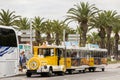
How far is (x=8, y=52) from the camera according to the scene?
24812mm

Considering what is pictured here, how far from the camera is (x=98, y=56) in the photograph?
54.2 meters

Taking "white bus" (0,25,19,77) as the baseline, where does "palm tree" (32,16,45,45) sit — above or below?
above

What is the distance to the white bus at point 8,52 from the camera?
78.1 ft

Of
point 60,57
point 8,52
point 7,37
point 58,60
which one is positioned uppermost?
point 7,37

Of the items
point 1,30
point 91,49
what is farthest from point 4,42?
point 91,49

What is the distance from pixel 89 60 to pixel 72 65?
19.9 feet

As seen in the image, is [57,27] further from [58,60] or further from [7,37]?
[7,37]

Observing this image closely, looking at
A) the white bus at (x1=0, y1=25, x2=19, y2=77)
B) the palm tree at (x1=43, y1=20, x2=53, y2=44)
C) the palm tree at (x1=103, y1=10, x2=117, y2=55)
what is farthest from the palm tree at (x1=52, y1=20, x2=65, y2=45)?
the white bus at (x1=0, y1=25, x2=19, y2=77)

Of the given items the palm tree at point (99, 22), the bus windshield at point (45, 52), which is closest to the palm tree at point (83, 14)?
the palm tree at point (99, 22)

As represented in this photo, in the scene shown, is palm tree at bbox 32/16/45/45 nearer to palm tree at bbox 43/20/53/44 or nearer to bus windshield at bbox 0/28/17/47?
palm tree at bbox 43/20/53/44

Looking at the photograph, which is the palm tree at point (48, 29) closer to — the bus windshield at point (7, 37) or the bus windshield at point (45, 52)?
the bus windshield at point (45, 52)

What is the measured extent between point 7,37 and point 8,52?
3.68 ft

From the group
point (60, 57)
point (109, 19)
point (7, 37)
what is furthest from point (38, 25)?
point (7, 37)

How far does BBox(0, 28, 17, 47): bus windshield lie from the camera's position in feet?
81.6
